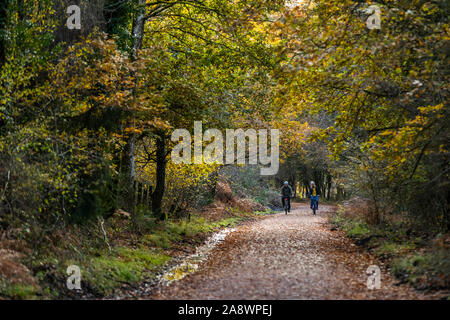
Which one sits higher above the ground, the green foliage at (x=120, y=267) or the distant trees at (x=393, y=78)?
the distant trees at (x=393, y=78)

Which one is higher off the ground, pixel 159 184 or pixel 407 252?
pixel 159 184

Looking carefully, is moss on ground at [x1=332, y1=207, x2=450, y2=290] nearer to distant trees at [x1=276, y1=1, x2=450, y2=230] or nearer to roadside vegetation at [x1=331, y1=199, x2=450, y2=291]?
roadside vegetation at [x1=331, y1=199, x2=450, y2=291]

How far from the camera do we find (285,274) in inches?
320

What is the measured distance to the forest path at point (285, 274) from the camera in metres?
6.77

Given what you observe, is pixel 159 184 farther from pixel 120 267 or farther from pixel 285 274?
pixel 285 274

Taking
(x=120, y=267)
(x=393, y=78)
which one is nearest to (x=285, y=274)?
(x=120, y=267)

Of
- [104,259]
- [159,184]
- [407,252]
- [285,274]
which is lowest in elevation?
[285,274]

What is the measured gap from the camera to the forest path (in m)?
6.77

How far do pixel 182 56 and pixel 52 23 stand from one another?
6.09 m

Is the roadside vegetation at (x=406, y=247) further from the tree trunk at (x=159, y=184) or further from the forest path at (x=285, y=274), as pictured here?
the tree trunk at (x=159, y=184)

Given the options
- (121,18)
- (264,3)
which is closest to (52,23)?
(121,18)

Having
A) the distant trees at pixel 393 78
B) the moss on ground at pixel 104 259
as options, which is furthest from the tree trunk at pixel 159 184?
the distant trees at pixel 393 78

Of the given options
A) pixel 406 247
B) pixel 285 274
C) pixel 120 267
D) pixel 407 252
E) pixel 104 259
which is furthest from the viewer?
pixel 406 247
